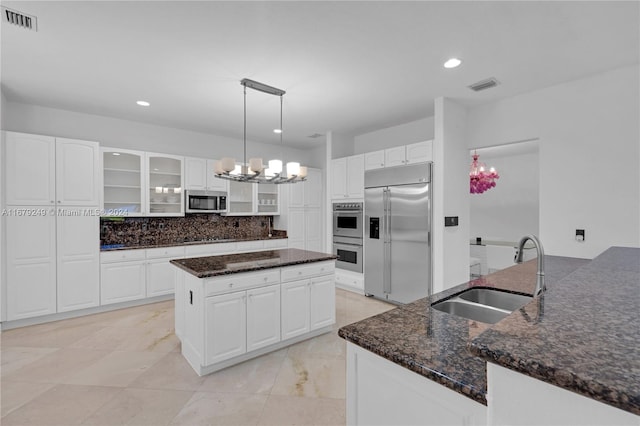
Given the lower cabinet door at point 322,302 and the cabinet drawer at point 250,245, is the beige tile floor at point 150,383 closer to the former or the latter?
the lower cabinet door at point 322,302

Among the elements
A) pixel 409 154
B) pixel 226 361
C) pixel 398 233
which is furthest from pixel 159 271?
pixel 409 154

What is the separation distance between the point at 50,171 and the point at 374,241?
424 cm

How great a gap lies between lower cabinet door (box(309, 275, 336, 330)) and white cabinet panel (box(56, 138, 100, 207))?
3097mm

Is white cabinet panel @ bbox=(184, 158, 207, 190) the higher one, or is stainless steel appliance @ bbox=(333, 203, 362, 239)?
white cabinet panel @ bbox=(184, 158, 207, 190)

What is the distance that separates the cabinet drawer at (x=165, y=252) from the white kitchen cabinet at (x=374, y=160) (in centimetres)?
308

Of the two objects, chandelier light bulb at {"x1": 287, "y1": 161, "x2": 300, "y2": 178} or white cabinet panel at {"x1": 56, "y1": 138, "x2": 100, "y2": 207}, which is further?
white cabinet panel at {"x1": 56, "y1": 138, "x2": 100, "y2": 207}

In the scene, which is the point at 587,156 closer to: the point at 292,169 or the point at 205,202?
the point at 292,169

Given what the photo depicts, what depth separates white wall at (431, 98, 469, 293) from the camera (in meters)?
3.67

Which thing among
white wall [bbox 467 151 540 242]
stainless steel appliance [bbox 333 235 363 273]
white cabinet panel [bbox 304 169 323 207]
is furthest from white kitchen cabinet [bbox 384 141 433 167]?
white wall [bbox 467 151 540 242]

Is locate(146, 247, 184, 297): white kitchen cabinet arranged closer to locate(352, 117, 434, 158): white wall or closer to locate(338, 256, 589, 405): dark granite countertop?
locate(352, 117, 434, 158): white wall

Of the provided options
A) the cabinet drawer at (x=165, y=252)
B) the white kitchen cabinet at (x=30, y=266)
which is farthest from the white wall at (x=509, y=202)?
the white kitchen cabinet at (x=30, y=266)

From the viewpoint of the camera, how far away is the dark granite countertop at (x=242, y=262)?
2.41 m

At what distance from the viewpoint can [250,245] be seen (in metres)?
5.16

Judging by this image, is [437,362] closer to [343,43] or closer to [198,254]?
[343,43]
